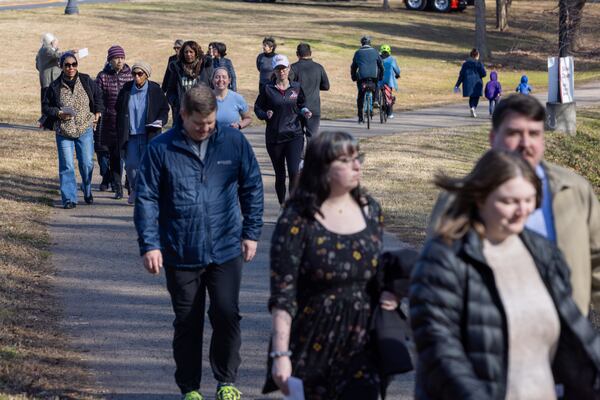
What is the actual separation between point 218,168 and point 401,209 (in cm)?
708

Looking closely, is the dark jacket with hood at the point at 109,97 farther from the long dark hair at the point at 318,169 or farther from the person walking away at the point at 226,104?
the long dark hair at the point at 318,169

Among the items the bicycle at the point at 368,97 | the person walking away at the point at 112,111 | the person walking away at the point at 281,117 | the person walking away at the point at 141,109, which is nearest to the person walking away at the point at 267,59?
the bicycle at the point at 368,97

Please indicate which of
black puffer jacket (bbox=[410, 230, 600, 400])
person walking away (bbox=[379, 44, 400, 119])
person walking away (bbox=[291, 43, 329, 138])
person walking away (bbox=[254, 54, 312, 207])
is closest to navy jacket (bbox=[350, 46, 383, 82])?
person walking away (bbox=[379, 44, 400, 119])

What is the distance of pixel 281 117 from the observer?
478 inches

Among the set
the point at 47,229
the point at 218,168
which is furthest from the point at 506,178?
the point at 47,229

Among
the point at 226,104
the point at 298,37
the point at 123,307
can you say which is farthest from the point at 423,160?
the point at 298,37

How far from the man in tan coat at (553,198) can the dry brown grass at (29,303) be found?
3.42 m

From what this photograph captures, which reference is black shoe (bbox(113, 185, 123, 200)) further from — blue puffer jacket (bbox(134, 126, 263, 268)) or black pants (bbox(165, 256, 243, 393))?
blue puffer jacket (bbox(134, 126, 263, 268))

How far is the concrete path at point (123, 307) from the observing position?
738cm

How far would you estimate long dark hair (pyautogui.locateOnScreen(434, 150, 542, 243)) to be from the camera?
3846 mm

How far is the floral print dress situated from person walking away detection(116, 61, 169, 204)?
792 cm

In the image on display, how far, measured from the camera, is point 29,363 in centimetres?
767

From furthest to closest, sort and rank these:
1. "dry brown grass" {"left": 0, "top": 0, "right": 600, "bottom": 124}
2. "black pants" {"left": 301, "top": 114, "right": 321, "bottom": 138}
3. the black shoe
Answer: "dry brown grass" {"left": 0, "top": 0, "right": 600, "bottom": 124} < the black shoe < "black pants" {"left": 301, "top": 114, "right": 321, "bottom": 138}

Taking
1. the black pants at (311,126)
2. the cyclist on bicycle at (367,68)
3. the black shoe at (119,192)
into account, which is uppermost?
the cyclist on bicycle at (367,68)
